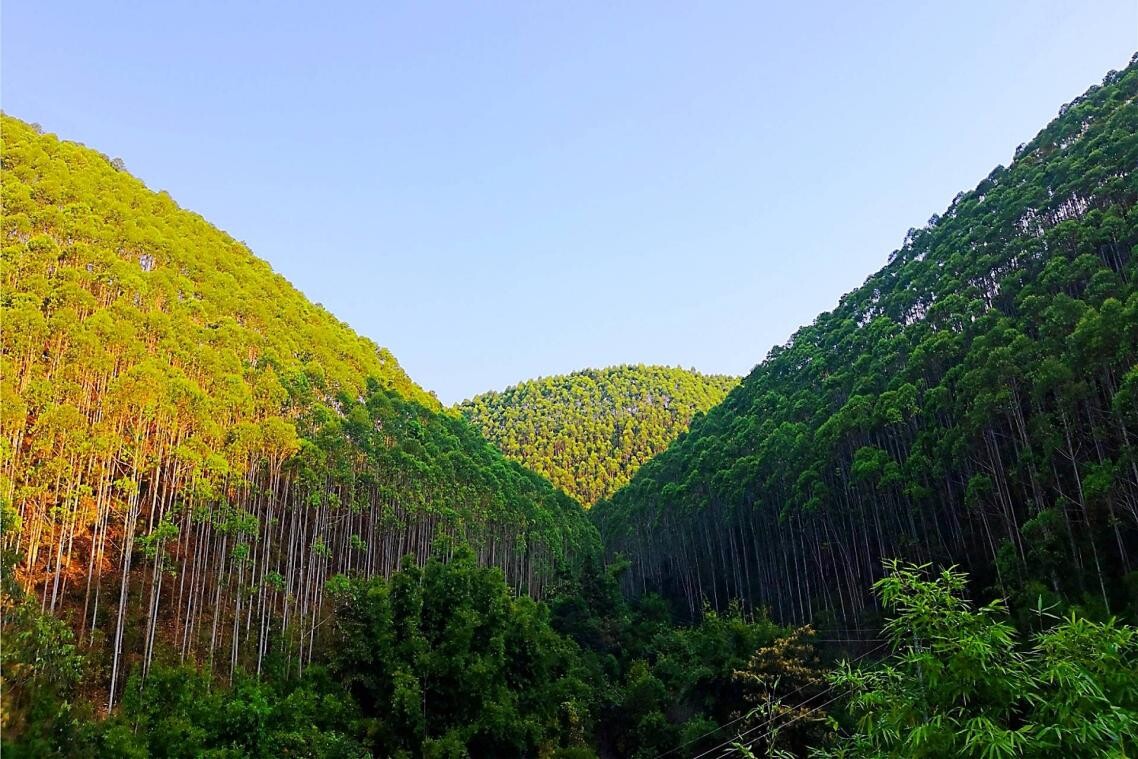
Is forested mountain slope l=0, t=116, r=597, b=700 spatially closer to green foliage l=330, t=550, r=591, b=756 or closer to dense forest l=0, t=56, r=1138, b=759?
dense forest l=0, t=56, r=1138, b=759

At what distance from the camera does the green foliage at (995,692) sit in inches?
169

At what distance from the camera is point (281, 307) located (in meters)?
26.4

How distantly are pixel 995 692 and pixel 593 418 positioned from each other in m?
80.4

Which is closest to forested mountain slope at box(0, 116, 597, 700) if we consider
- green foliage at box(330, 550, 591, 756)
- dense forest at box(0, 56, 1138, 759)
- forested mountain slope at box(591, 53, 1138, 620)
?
dense forest at box(0, 56, 1138, 759)

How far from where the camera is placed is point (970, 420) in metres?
19.2

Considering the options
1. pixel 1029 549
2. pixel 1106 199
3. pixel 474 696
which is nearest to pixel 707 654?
pixel 474 696

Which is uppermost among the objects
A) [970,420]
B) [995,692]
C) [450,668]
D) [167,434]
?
[167,434]

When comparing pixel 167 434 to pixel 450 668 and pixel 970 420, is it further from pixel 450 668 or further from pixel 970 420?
pixel 970 420

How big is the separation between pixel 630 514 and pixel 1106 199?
30604 millimetres

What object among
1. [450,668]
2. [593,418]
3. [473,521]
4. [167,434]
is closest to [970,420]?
[450,668]

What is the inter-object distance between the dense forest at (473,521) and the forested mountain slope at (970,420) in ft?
0.47

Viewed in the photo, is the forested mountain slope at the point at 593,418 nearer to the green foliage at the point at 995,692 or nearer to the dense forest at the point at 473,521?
the dense forest at the point at 473,521

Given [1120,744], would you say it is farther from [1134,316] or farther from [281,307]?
[281,307]

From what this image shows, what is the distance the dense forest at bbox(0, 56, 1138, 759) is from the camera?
11.1 m
